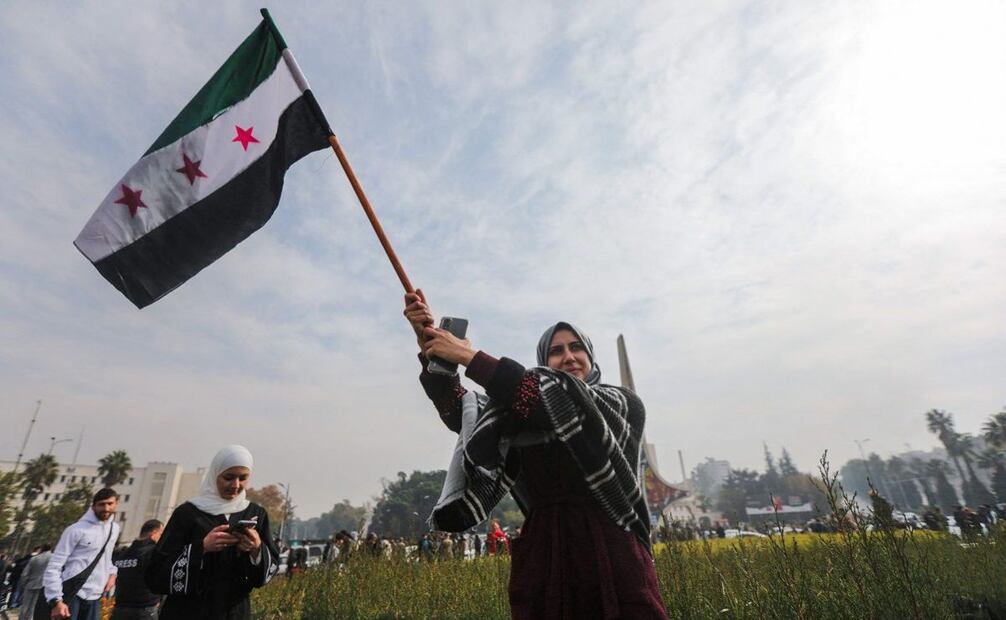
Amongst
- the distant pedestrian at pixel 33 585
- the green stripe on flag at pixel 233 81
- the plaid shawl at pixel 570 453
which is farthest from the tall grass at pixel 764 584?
the green stripe on flag at pixel 233 81

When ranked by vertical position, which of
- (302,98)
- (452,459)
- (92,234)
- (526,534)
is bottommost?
(526,534)

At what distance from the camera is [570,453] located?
1.63 meters

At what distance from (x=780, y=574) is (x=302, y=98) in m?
4.11

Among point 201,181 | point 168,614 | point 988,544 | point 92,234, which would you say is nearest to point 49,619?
point 168,614

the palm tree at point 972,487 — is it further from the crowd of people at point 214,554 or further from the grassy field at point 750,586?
the crowd of people at point 214,554

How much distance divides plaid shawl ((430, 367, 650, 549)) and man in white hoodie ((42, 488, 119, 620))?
479 centimetres

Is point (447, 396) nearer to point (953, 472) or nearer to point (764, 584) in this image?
point (764, 584)

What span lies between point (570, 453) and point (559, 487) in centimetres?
15

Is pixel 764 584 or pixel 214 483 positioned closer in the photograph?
pixel 214 483

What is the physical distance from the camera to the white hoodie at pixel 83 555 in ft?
14.6

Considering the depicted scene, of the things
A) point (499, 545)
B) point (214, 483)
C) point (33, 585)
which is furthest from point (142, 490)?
point (214, 483)

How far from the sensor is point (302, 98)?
3.00m

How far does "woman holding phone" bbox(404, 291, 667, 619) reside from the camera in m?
1.54

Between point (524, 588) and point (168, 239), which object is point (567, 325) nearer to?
point (524, 588)
